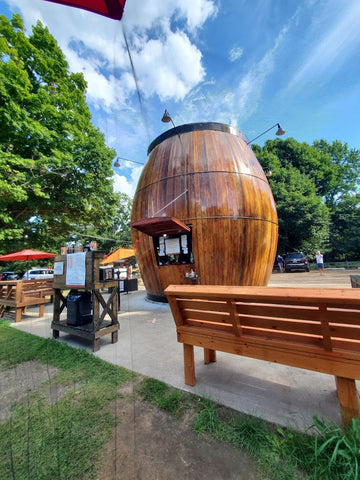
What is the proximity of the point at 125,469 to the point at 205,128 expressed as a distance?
26.4ft

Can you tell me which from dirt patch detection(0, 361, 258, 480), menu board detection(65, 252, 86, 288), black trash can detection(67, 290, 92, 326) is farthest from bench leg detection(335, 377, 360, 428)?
black trash can detection(67, 290, 92, 326)

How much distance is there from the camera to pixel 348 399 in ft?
5.01

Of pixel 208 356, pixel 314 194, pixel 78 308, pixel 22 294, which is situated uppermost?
pixel 314 194

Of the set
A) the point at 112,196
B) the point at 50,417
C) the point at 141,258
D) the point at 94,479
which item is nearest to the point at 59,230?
the point at 112,196

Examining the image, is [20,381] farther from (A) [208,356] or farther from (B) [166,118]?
(B) [166,118]

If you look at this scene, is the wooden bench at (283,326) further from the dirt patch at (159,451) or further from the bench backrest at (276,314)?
the dirt patch at (159,451)

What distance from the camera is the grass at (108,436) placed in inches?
51.3

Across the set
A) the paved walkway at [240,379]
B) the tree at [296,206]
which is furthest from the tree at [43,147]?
the tree at [296,206]

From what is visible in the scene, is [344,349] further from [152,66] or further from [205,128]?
[205,128]

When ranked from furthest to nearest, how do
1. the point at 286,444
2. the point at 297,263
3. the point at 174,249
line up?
the point at 297,263, the point at 174,249, the point at 286,444

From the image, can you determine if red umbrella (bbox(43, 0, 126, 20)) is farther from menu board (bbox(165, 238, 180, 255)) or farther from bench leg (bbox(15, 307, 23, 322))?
bench leg (bbox(15, 307, 23, 322))

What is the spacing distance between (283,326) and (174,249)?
4.53 meters

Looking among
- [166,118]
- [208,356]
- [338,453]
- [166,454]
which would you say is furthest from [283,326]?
[166,118]

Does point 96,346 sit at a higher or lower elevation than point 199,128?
lower
